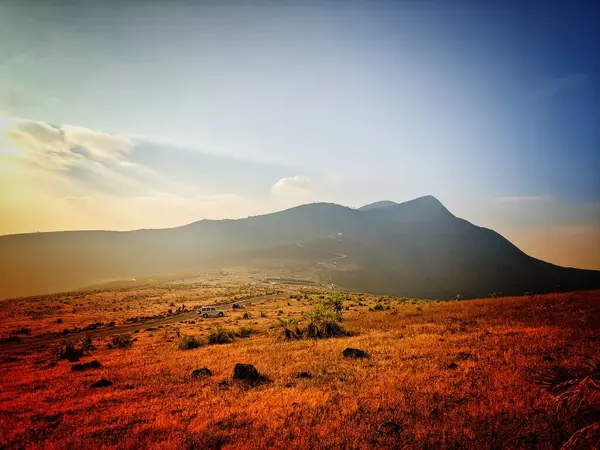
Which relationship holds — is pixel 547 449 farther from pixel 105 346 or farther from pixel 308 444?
pixel 105 346

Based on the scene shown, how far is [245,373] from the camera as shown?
13.9 meters

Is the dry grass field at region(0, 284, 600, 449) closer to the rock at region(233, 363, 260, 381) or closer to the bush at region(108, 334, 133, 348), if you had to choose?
the bush at region(108, 334, 133, 348)

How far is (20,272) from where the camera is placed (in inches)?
5773

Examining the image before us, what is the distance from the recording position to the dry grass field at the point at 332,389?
324 inches

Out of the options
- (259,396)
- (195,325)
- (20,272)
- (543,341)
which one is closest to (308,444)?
(259,396)

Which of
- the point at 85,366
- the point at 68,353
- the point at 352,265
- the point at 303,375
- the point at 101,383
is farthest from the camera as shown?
the point at 352,265

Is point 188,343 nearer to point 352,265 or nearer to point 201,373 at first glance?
point 201,373

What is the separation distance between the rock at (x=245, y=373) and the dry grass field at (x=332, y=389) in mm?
331

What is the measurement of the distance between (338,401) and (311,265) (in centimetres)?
14266

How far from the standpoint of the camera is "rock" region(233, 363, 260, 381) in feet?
45.2

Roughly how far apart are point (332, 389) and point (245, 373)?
181 inches

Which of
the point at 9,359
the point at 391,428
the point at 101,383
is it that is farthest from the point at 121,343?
the point at 391,428

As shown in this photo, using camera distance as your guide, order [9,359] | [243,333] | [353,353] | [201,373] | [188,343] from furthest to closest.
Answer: [243,333]
[188,343]
[9,359]
[353,353]
[201,373]

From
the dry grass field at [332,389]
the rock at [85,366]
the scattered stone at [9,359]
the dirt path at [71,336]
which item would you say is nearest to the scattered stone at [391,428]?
the dry grass field at [332,389]
